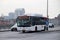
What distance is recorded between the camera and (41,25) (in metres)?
14.3

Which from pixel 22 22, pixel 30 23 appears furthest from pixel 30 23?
pixel 22 22

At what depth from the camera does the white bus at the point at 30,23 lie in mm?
13794

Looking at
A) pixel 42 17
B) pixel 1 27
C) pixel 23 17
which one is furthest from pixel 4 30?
pixel 42 17

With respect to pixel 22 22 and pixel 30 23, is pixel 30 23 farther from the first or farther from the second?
pixel 22 22

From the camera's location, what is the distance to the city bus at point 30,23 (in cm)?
1379

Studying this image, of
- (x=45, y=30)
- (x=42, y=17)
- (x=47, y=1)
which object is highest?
(x=47, y=1)

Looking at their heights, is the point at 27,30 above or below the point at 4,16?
below

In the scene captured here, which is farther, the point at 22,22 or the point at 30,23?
the point at 30,23

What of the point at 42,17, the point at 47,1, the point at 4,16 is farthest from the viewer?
the point at 42,17

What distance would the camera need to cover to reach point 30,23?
14.1 m

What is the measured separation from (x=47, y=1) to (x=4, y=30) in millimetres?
3254

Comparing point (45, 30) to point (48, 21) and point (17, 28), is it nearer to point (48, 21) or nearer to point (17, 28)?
point (48, 21)

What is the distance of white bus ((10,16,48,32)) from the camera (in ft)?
45.3

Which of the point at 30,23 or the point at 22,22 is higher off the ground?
the point at 22,22
